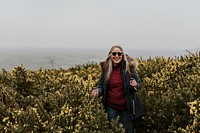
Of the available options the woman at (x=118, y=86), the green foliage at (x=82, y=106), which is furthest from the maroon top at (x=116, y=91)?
the green foliage at (x=82, y=106)

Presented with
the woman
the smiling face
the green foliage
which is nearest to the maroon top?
the woman

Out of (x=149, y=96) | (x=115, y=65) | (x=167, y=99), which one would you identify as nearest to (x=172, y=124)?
(x=167, y=99)

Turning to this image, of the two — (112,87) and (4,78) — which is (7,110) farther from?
(4,78)

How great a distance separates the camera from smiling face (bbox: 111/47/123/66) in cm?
608

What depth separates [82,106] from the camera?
5.63m

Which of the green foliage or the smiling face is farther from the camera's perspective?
the smiling face

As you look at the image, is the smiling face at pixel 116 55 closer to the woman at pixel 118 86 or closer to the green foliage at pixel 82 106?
the woman at pixel 118 86

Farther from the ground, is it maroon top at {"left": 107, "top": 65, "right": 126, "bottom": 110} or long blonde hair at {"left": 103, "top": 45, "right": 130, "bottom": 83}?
long blonde hair at {"left": 103, "top": 45, "right": 130, "bottom": 83}

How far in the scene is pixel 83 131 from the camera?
4.94m

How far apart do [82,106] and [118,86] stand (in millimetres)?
882

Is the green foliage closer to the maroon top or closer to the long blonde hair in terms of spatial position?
the maroon top

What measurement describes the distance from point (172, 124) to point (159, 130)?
0.60 m

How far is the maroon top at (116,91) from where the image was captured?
20.2ft

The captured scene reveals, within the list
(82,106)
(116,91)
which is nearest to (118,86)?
(116,91)
